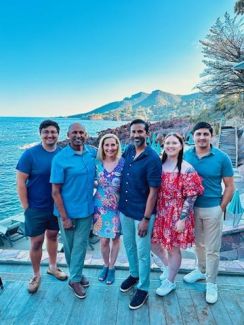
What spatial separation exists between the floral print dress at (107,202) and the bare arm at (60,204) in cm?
30

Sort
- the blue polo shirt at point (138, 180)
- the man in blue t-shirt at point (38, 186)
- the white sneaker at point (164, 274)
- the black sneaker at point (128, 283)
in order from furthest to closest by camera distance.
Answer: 1. the white sneaker at point (164, 274)
2. the black sneaker at point (128, 283)
3. the man in blue t-shirt at point (38, 186)
4. the blue polo shirt at point (138, 180)

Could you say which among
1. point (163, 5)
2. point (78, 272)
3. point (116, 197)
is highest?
point (163, 5)

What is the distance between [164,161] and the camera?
2.34 metres

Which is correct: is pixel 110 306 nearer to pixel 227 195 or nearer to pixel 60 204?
pixel 60 204

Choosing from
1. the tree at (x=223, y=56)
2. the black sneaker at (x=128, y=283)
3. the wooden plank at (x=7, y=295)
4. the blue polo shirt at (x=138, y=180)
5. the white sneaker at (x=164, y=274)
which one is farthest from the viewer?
the tree at (x=223, y=56)

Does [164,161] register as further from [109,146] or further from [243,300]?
[243,300]

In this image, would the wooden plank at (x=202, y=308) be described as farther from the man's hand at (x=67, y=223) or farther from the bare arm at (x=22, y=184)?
the bare arm at (x=22, y=184)

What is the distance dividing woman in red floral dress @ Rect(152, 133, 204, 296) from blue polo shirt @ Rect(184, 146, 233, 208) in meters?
0.13

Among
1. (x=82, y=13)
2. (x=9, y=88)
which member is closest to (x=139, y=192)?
(x=82, y=13)

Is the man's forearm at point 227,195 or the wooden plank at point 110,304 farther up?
the man's forearm at point 227,195

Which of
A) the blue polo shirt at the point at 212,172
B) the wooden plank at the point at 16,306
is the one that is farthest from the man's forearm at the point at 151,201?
the wooden plank at the point at 16,306

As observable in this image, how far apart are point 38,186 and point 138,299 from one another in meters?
1.35

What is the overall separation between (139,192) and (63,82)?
2630 inches

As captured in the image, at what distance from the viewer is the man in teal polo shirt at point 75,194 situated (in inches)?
88.8
